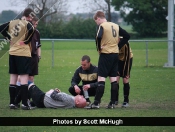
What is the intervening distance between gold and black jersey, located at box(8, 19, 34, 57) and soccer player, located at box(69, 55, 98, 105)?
4.16 ft

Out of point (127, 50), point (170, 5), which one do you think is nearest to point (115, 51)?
point (127, 50)

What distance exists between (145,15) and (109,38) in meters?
→ 42.4

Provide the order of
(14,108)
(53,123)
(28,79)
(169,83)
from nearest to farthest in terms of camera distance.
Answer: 1. (53,123)
2. (14,108)
3. (28,79)
4. (169,83)

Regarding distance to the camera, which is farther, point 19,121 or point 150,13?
point 150,13

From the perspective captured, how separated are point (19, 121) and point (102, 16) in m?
2.96

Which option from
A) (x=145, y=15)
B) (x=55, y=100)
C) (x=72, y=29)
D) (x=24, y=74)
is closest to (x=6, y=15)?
(x=24, y=74)

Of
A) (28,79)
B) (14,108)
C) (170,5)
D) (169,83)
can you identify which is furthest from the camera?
(170,5)

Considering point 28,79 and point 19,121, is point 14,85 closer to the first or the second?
point 28,79

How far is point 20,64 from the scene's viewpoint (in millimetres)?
10305

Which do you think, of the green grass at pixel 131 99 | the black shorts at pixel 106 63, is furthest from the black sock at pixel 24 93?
the black shorts at pixel 106 63

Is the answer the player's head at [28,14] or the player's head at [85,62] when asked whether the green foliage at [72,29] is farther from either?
the player's head at [28,14]

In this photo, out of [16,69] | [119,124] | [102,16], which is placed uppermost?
[102,16]

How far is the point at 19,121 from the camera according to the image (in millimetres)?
8844

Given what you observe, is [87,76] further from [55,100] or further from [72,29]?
[72,29]
